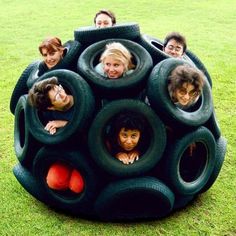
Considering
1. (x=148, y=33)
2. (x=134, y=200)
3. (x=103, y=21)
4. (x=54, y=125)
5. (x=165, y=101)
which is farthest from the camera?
(x=148, y=33)

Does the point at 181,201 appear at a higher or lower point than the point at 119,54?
lower

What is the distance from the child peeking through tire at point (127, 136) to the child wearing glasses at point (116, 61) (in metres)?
0.34

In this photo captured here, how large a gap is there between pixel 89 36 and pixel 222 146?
1.59 metres

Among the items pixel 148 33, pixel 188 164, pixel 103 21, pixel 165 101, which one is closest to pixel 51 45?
pixel 165 101

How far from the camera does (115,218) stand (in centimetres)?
427

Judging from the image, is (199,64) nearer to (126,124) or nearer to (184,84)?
(184,84)

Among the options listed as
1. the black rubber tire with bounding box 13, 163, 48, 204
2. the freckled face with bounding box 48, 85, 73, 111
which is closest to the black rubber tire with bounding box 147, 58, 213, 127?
the freckled face with bounding box 48, 85, 73, 111

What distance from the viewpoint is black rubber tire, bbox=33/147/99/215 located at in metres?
3.98

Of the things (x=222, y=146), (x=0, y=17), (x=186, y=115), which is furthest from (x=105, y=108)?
(x=0, y=17)

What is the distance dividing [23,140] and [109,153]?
3.75 feet

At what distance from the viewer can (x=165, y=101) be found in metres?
3.90

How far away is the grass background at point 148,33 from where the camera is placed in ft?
14.0

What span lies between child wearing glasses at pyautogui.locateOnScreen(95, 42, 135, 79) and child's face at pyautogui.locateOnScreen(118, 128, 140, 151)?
1.49 ft

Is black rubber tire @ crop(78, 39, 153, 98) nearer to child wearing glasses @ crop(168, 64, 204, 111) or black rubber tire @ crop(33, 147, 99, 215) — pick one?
child wearing glasses @ crop(168, 64, 204, 111)
